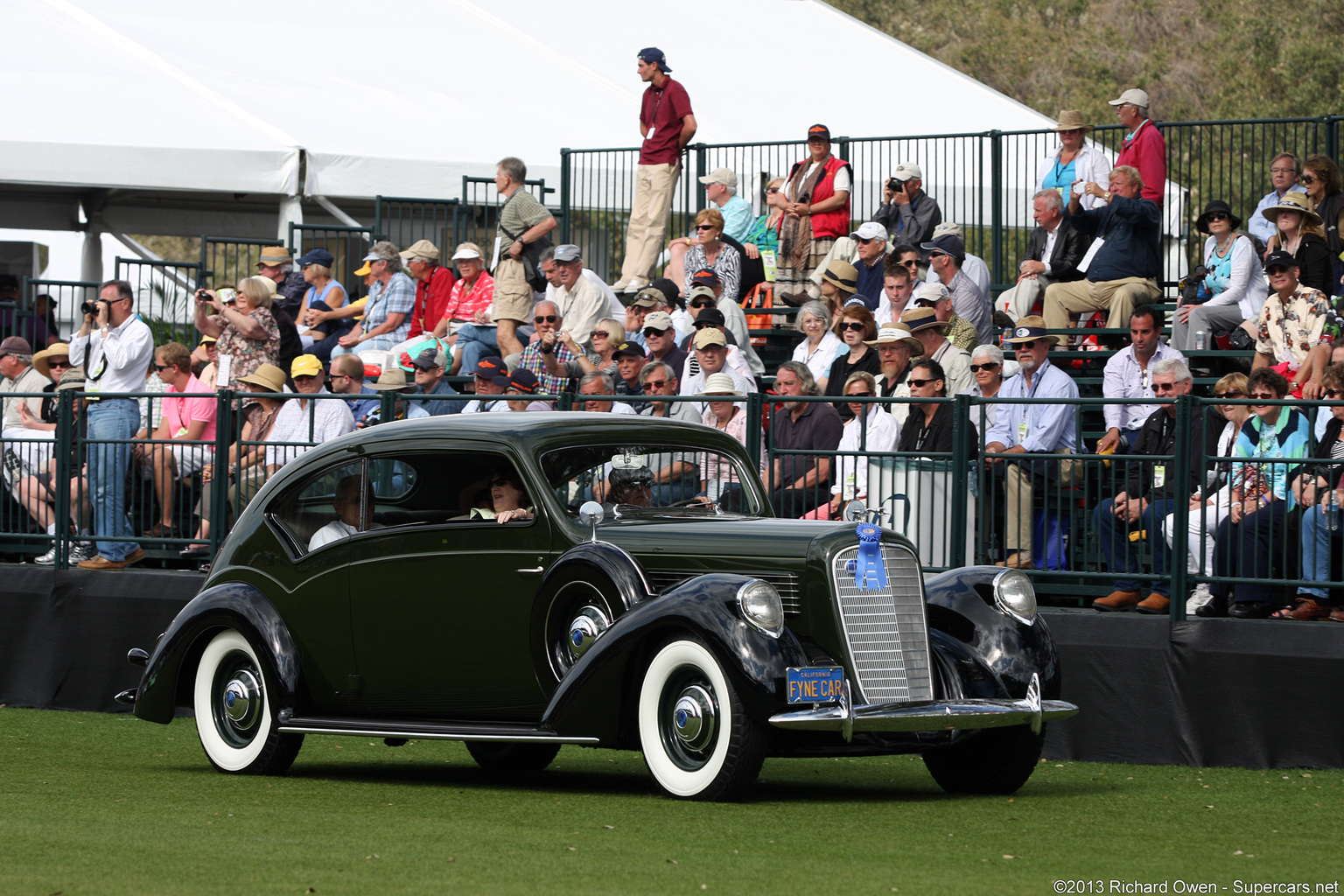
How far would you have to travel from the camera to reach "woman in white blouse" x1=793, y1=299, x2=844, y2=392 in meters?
14.3

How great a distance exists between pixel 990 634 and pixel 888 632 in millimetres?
702

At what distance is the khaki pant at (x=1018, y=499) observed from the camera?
35.1ft

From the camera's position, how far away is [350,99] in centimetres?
2194

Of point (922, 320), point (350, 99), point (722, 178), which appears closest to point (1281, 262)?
point (922, 320)

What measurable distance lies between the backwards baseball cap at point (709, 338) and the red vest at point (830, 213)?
4.30m

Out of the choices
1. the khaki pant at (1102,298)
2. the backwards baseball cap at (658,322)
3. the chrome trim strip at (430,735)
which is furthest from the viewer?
the khaki pant at (1102,298)

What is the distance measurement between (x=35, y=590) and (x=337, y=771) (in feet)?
16.8

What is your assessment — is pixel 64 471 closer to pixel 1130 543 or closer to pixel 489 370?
pixel 489 370

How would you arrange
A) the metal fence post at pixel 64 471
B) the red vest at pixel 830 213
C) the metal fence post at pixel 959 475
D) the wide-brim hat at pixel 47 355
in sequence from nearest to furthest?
the metal fence post at pixel 959 475, the metal fence post at pixel 64 471, the wide-brim hat at pixel 47 355, the red vest at pixel 830 213

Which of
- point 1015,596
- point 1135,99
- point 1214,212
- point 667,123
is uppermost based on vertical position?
point 667,123

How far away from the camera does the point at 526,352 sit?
1492 cm

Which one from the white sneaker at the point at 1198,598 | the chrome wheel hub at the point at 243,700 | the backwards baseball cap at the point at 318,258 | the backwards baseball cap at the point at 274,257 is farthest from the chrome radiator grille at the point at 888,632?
the backwards baseball cap at the point at 274,257

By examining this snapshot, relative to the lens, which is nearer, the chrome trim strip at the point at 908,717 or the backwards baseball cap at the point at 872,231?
the chrome trim strip at the point at 908,717

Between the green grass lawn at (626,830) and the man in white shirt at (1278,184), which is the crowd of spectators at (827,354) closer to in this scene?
the man in white shirt at (1278,184)
